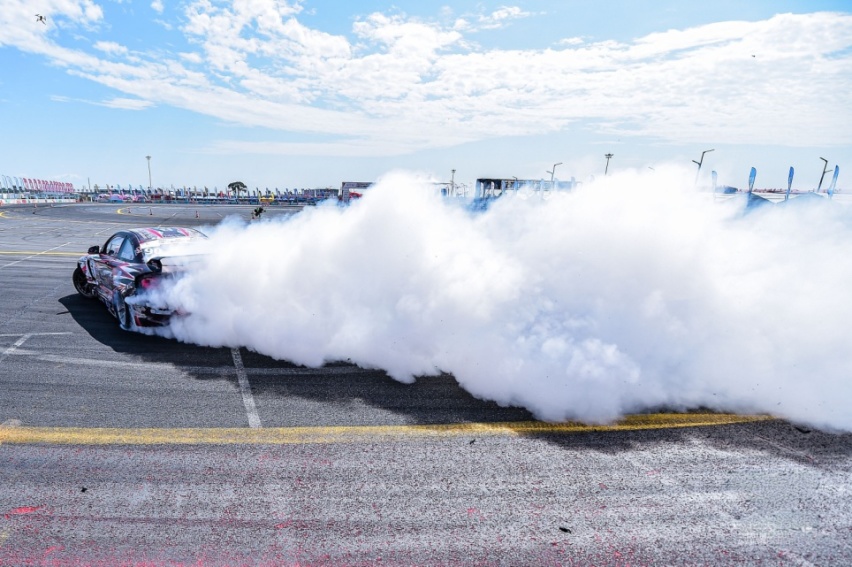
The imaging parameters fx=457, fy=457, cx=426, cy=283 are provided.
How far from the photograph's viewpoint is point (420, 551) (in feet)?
8.73

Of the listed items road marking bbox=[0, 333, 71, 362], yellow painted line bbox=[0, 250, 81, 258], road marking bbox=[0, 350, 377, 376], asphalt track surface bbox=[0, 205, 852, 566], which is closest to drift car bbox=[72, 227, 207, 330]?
road marking bbox=[0, 350, 377, 376]

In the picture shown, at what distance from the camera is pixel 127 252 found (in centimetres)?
738

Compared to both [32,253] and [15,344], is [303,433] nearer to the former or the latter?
[15,344]

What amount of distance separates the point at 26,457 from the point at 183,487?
1415 millimetres

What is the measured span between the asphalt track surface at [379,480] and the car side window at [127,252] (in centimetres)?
254

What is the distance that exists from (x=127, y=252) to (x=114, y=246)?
788 mm

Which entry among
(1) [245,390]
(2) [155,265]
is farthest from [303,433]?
(2) [155,265]

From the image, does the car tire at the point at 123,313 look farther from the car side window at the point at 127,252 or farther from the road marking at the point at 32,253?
the road marking at the point at 32,253

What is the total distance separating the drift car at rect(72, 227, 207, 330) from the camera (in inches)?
248

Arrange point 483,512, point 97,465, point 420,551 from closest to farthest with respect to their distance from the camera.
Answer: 1. point 420,551
2. point 483,512
3. point 97,465

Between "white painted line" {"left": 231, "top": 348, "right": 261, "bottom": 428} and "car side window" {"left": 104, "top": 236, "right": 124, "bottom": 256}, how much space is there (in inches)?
136

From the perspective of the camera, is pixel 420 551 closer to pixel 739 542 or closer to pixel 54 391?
pixel 739 542

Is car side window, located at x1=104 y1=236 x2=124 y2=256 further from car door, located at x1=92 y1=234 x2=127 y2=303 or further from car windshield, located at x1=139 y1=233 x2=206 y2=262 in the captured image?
car windshield, located at x1=139 y1=233 x2=206 y2=262

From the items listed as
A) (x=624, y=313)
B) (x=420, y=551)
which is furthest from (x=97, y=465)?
(x=624, y=313)
